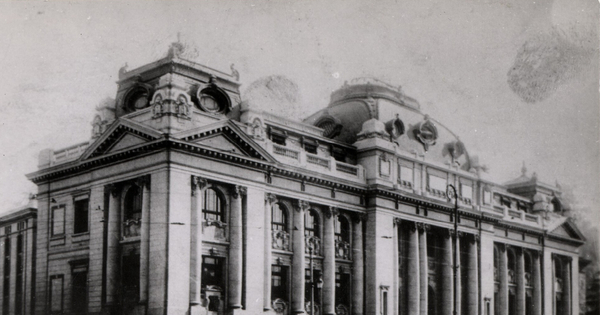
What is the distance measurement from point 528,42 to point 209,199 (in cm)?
1267

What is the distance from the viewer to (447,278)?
3956cm

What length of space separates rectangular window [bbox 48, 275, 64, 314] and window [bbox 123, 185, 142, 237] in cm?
348

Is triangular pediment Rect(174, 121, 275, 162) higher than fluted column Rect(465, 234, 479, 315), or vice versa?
Answer: triangular pediment Rect(174, 121, 275, 162)

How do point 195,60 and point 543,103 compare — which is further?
point 543,103

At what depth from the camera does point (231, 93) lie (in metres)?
31.6

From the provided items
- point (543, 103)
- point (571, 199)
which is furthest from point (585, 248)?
point (543, 103)

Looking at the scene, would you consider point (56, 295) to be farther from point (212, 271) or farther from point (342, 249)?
point (342, 249)

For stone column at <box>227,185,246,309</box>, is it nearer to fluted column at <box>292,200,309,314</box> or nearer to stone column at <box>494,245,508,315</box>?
fluted column at <box>292,200,309,314</box>

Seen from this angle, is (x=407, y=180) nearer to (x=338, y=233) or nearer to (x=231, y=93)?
(x=338, y=233)

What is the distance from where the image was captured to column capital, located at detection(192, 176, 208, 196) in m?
28.2

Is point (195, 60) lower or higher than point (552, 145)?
higher

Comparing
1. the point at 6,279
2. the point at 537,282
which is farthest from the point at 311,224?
the point at 537,282

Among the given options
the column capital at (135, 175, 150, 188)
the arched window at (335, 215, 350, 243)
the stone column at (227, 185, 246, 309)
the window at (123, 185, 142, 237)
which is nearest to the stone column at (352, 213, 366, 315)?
the arched window at (335, 215, 350, 243)

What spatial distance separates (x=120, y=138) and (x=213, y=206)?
4058mm
